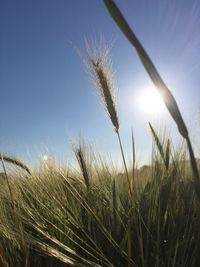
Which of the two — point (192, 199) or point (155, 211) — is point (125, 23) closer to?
point (155, 211)

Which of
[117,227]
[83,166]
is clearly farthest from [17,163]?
[117,227]

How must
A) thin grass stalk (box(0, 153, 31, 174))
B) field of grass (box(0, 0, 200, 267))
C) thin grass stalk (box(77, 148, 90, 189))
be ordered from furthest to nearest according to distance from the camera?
thin grass stalk (box(0, 153, 31, 174)) → thin grass stalk (box(77, 148, 90, 189)) → field of grass (box(0, 0, 200, 267))

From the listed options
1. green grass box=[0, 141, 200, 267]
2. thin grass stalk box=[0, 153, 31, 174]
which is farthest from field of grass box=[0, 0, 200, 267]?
thin grass stalk box=[0, 153, 31, 174]

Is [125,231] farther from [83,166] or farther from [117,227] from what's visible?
[83,166]

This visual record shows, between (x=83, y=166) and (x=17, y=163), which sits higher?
(x=17, y=163)

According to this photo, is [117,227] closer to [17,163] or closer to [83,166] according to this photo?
[83,166]

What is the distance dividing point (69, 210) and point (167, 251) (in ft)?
2.00

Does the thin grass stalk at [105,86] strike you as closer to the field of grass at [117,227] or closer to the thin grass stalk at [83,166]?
the field of grass at [117,227]

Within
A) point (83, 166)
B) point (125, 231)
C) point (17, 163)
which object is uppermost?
point (17, 163)

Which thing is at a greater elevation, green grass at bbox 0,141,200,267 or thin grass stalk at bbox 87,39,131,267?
thin grass stalk at bbox 87,39,131,267

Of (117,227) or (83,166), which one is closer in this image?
(117,227)

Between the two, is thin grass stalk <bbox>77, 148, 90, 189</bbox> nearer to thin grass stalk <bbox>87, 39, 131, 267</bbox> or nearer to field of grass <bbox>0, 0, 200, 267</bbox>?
field of grass <bbox>0, 0, 200, 267</bbox>

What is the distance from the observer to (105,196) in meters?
2.00

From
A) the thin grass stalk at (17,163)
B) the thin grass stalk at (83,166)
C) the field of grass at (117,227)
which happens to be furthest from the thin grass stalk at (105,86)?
the thin grass stalk at (17,163)
